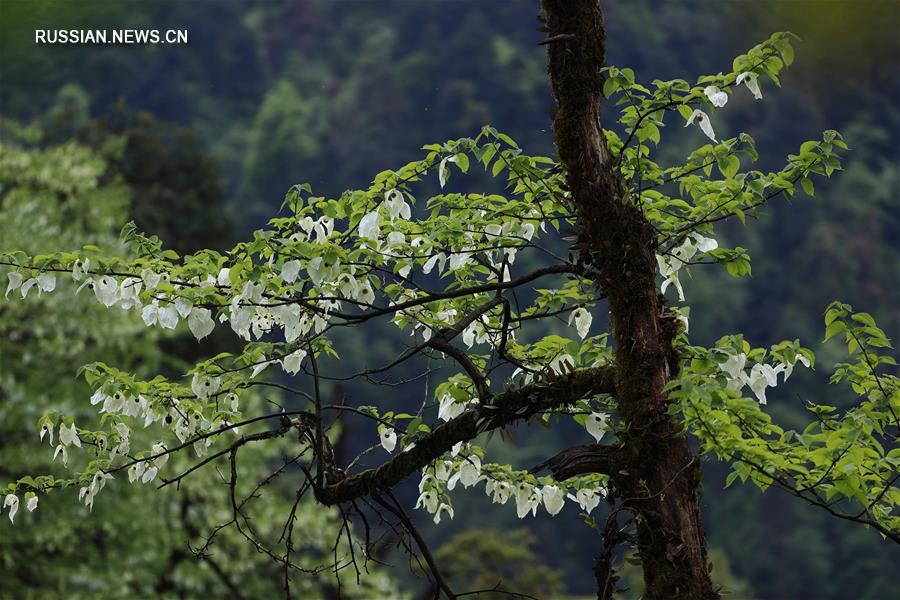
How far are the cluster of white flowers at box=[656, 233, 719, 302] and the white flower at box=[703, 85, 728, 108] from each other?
19.5 inches

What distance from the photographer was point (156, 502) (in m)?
14.0

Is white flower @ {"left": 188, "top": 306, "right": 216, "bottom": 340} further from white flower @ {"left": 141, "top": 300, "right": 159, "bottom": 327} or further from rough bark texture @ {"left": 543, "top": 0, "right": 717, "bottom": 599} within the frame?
rough bark texture @ {"left": 543, "top": 0, "right": 717, "bottom": 599}

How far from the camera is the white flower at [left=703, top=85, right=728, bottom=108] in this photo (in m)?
A: 3.87

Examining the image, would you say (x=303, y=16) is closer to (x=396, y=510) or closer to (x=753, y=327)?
(x=753, y=327)

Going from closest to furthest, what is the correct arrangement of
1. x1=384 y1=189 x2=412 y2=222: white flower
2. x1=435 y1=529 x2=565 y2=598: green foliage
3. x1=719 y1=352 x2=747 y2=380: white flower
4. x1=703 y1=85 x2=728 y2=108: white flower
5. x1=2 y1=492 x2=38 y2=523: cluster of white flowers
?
1. x1=719 y1=352 x2=747 y2=380: white flower
2. x1=703 y1=85 x2=728 y2=108: white flower
3. x1=384 y1=189 x2=412 y2=222: white flower
4. x1=2 y1=492 x2=38 y2=523: cluster of white flowers
5. x1=435 y1=529 x2=565 y2=598: green foliage

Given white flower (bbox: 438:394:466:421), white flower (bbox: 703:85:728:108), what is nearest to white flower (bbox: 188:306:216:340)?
white flower (bbox: 438:394:466:421)

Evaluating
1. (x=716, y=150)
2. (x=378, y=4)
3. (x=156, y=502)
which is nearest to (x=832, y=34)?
(x=378, y=4)

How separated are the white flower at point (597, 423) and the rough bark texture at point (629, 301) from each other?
0.37m

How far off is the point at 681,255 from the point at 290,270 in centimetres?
143

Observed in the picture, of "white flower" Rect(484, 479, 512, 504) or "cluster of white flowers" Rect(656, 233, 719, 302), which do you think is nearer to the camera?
"cluster of white flowers" Rect(656, 233, 719, 302)

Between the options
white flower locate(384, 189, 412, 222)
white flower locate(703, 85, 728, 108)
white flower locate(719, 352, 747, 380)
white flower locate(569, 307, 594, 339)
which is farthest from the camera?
white flower locate(569, 307, 594, 339)

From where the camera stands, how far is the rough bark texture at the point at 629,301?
12.5 ft

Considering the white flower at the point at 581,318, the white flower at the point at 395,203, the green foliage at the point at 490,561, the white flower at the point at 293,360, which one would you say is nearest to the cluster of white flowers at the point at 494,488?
the white flower at the point at 581,318

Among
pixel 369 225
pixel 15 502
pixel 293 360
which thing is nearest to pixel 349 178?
pixel 15 502
